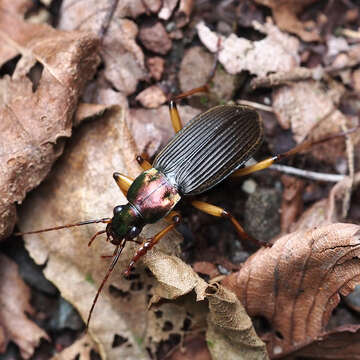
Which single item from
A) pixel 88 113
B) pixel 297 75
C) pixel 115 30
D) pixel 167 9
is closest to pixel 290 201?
pixel 297 75

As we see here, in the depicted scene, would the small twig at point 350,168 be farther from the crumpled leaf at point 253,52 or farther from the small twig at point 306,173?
the crumpled leaf at point 253,52

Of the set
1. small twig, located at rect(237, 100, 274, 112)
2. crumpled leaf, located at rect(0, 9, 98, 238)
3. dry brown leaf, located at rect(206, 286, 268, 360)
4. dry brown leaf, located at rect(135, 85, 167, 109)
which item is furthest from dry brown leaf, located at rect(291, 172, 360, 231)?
crumpled leaf, located at rect(0, 9, 98, 238)

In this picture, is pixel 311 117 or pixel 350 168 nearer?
pixel 350 168

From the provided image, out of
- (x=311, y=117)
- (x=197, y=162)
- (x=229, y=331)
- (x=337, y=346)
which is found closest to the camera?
(x=229, y=331)

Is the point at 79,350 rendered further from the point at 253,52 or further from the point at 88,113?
the point at 253,52

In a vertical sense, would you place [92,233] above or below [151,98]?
below

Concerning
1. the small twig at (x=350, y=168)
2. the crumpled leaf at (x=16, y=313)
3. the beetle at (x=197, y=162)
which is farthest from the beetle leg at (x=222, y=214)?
the crumpled leaf at (x=16, y=313)

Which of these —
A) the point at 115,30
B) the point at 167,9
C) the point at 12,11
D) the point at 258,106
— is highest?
the point at 12,11
